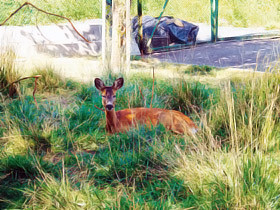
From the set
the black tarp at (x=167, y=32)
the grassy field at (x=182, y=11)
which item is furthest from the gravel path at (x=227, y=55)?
the grassy field at (x=182, y=11)

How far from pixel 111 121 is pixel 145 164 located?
99 centimetres

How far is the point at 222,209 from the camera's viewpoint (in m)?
2.54

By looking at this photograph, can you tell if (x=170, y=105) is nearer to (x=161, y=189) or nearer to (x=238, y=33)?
(x=161, y=189)

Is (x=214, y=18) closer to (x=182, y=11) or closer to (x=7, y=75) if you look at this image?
(x=182, y=11)

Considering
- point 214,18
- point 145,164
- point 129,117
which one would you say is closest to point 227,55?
point 214,18

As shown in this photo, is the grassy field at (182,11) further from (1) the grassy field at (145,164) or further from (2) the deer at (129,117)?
(1) the grassy field at (145,164)

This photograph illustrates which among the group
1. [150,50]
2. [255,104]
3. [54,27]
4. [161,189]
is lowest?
[161,189]

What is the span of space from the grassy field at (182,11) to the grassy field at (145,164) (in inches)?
381

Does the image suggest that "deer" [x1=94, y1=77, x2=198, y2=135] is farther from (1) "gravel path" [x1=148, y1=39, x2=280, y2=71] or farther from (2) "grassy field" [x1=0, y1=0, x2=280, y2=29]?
(2) "grassy field" [x1=0, y1=0, x2=280, y2=29]

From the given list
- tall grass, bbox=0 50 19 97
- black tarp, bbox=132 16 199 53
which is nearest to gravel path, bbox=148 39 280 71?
black tarp, bbox=132 16 199 53

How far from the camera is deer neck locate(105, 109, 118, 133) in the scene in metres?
4.11

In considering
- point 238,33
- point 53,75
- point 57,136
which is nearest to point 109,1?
point 53,75

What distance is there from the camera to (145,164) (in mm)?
3273

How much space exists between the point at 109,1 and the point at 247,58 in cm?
385
